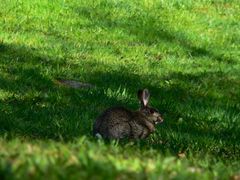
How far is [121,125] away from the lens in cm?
922

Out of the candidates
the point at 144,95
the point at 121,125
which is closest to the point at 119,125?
the point at 121,125

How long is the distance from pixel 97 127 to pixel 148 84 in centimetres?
621

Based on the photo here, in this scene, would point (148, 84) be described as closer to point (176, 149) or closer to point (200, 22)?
point (176, 149)

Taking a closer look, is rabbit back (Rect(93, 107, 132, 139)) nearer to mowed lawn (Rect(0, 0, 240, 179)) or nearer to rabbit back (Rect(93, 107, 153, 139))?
rabbit back (Rect(93, 107, 153, 139))

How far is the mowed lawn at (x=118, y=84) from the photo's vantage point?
487 centimetres

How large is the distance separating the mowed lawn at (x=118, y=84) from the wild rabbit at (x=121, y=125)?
0.28m

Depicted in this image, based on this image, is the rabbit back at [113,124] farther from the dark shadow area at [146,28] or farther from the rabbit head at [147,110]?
the dark shadow area at [146,28]

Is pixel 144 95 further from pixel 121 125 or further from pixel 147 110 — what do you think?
pixel 121 125

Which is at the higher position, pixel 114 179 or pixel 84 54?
pixel 114 179

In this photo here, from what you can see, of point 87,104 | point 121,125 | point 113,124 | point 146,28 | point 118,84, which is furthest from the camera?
point 146,28

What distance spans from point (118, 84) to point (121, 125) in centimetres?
554

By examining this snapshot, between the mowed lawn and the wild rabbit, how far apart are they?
276 millimetres

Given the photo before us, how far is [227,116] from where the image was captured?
40.6ft

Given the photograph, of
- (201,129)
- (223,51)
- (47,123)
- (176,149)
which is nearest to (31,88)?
(47,123)
